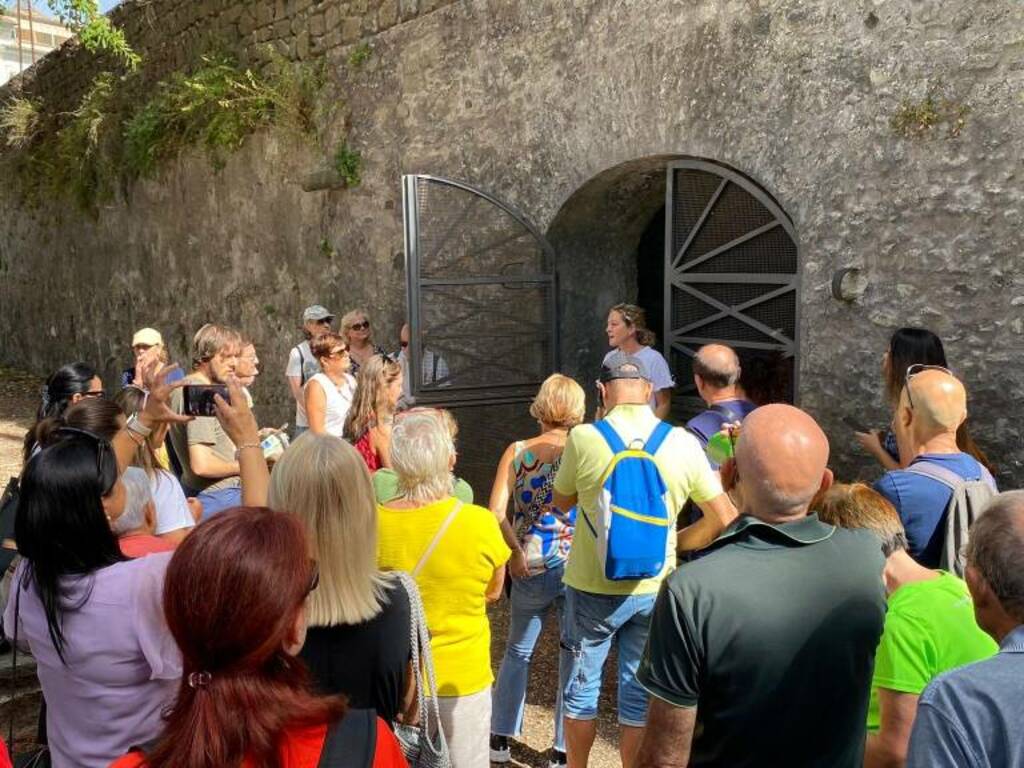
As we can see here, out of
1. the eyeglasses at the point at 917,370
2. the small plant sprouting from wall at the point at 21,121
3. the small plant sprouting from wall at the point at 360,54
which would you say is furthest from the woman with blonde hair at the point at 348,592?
the small plant sprouting from wall at the point at 21,121

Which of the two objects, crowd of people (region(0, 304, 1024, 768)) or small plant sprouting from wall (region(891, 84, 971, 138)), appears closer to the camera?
crowd of people (region(0, 304, 1024, 768))

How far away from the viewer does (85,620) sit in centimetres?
207

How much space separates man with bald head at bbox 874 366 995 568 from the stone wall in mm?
1176

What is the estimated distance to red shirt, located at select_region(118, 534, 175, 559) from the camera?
99.6 inches

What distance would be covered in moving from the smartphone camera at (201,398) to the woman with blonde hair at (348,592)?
4.10ft

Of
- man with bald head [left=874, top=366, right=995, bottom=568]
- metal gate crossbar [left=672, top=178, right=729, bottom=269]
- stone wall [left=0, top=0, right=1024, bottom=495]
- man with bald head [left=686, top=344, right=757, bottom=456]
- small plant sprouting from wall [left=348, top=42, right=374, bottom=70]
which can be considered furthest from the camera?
small plant sprouting from wall [left=348, top=42, right=374, bottom=70]

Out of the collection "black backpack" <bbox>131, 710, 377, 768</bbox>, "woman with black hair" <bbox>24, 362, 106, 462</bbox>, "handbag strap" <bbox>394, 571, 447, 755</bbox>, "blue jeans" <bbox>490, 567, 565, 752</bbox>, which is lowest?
"blue jeans" <bbox>490, 567, 565, 752</bbox>

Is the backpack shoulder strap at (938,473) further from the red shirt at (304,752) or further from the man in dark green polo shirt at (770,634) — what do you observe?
the red shirt at (304,752)

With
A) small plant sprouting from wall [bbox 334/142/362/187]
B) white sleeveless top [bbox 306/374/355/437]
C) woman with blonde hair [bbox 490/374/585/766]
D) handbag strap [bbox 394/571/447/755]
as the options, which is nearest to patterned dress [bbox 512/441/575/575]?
woman with blonde hair [bbox 490/374/585/766]

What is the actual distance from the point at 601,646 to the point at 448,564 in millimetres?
862

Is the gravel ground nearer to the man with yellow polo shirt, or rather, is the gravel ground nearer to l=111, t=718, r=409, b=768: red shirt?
the man with yellow polo shirt

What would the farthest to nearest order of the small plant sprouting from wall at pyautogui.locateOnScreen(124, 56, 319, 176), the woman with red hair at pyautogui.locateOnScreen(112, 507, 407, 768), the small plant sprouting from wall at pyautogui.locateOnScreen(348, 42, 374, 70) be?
the small plant sprouting from wall at pyautogui.locateOnScreen(124, 56, 319, 176), the small plant sprouting from wall at pyautogui.locateOnScreen(348, 42, 374, 70), the woman with red hair at pyautogui.locateOnScreen(112, 507, 407, 768)

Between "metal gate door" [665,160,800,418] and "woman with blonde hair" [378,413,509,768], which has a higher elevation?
"metal gate door" [665,160,800,418]

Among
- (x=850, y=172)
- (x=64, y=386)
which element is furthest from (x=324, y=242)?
(x=850, y=172)
